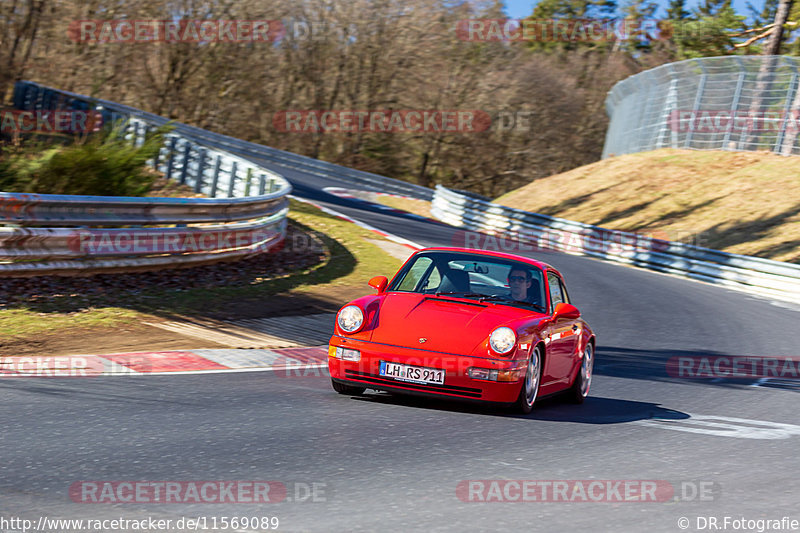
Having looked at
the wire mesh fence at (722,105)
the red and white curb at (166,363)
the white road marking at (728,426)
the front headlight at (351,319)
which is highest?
the wire mesh fence at (722,105)

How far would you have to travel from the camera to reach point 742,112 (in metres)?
32.7

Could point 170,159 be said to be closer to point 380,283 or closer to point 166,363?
point 166,363

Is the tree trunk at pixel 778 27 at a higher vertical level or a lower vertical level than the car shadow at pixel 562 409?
higher

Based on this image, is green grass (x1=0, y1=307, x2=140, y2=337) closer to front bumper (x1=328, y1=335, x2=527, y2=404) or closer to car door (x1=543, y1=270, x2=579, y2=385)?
front bumper (x1=328, y1=335, x2=527, y2=404)

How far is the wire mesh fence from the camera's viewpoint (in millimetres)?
31125

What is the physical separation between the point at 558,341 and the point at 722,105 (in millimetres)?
28440

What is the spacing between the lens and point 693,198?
1256 inches

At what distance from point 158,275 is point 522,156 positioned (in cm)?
4404

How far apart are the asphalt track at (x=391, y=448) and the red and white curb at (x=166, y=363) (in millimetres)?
330

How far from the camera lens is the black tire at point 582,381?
8273 mm

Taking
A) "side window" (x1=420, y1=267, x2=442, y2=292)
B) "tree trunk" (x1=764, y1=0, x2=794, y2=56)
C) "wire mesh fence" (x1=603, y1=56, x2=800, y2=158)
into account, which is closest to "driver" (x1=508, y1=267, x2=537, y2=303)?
"side window" (x1=420, y1=267, x2=442, y2=292)

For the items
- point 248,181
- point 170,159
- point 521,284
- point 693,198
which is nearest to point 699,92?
point 693,198

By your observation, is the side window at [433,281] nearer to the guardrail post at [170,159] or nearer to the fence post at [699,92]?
the guardrail post at [170,159]

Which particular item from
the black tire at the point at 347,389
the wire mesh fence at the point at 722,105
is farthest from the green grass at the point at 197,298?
the wire mesh fence at the point at 722,105
